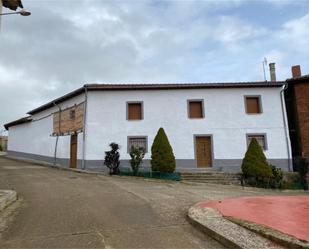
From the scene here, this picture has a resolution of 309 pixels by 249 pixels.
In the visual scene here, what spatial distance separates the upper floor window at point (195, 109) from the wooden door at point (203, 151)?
150 centimetres

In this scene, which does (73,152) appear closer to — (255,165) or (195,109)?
(195,109)

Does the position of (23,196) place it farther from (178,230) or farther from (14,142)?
(14,142)

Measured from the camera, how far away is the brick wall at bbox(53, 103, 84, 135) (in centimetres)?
2056

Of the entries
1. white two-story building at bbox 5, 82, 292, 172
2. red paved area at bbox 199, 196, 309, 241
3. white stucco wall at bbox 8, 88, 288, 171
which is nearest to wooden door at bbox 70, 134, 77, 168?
white two-story building at bbox 5, 82, 292, 172

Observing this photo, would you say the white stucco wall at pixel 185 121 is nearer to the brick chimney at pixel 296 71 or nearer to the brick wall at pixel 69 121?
the brick wall at pixel 69 121

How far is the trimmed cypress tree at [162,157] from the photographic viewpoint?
55.6 ft

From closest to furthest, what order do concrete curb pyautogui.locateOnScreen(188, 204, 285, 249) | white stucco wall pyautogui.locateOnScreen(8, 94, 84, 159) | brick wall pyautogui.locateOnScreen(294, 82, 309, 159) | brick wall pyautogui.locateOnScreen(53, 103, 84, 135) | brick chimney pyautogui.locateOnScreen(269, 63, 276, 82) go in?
concrete curb pyautogui.locateOnScreen(188, 204, 285, 249) < brick wall pyautogui.locateOnScreen(294, 82, 309, 159) < brick wall pyautogui.locateOnScreen(53, 103, 84, 135) < white stucco wall pyautogui.locateOnScreen(8, 94, 84, 159) < brick chimney pyautogui.locateOnScreen(269, 63, 276, 82)

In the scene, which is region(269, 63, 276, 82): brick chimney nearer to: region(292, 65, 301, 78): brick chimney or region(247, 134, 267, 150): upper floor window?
region(292, 65, 301, 78): brick chimney

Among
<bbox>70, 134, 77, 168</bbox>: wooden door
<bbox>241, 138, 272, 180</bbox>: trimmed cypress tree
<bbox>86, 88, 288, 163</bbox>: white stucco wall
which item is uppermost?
<bbox>86, 88, 288, 163</bbox>: white stucco wall

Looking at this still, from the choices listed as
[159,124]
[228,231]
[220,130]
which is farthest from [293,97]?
[228,231]

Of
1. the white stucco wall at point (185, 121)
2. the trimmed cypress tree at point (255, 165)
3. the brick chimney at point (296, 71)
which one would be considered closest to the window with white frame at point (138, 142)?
the white stucco wall at point (185, 121)

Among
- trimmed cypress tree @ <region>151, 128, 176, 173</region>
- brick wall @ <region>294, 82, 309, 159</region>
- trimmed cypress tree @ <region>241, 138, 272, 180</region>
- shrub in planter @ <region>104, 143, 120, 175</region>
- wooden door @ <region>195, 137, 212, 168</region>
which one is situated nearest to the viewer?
trimmed cypress tree @ <region>241, 138, 272, 180</region>

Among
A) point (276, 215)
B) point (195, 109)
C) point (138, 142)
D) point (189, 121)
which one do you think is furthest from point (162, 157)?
point (276, 215)

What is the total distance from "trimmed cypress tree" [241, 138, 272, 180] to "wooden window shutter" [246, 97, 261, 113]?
11.9 feet
